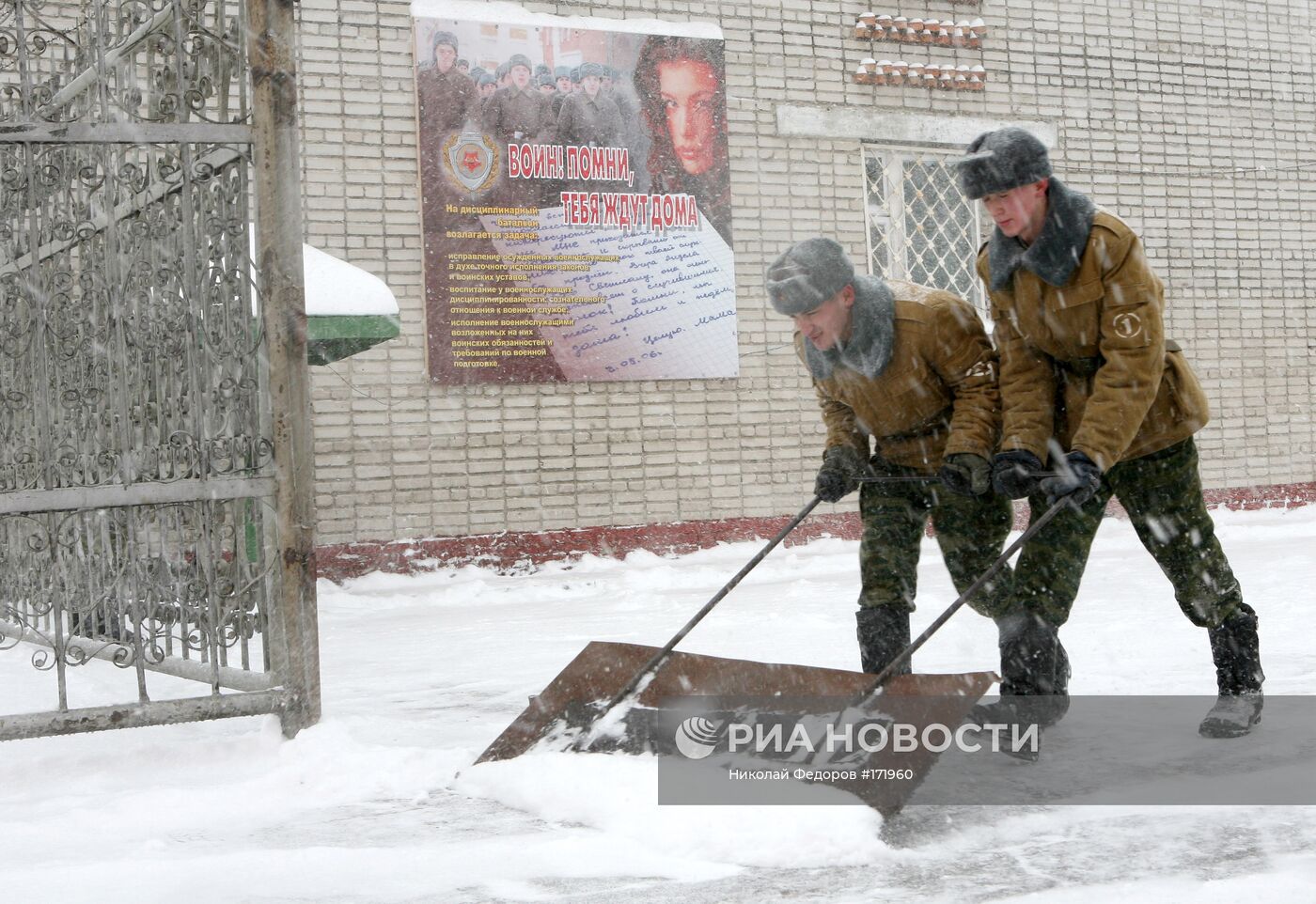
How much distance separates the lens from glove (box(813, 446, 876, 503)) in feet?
14.2

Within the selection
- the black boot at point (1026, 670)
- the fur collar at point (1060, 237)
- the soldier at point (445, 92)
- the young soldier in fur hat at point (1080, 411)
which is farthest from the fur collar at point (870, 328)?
the soldier at point (445, 92)

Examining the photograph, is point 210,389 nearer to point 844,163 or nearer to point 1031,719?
point 1031,719

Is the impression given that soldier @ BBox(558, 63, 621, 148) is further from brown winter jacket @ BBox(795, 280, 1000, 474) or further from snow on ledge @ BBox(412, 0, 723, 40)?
brown winter jacket @ BBox(795, 280, 1000, 474)

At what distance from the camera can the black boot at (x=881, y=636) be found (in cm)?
419

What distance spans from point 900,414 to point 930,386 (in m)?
0.13

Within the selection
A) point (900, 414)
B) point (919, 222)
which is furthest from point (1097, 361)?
point (919, 222)

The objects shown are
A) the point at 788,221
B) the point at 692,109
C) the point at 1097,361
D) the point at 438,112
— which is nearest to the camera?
the point at 1097,361

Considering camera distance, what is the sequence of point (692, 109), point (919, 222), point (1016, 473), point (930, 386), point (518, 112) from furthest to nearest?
point (919, 222) → point (692, 109) → point (518, 112) → point (930, 386) → point (1016, 473)

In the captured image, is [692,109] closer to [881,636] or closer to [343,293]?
[343,293]

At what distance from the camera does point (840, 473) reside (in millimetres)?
4340

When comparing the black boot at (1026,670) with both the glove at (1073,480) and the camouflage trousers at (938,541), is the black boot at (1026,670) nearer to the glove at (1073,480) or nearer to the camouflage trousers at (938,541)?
the camouflage trousers at (938,541)

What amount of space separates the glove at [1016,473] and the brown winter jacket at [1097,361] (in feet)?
0.15

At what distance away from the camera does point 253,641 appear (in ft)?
21.4

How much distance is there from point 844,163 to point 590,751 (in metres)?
8.00
